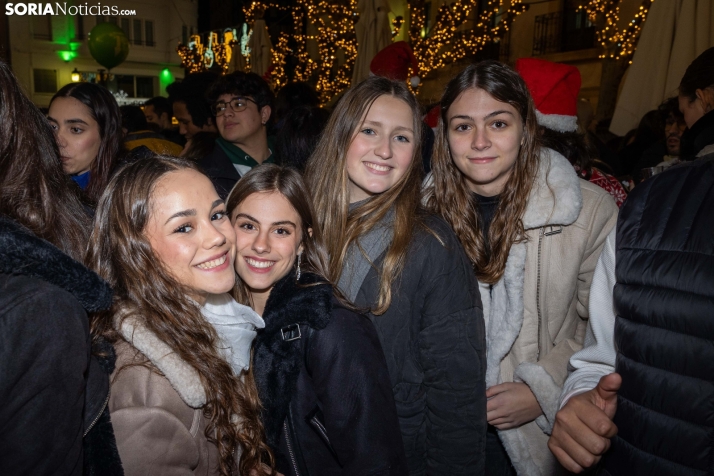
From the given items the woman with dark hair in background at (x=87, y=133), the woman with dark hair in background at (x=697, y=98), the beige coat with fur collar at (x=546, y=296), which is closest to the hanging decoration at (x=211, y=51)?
the woman with dark hair in background at (x=87, y=133)

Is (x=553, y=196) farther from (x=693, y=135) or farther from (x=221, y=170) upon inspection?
(x=221, y=170)

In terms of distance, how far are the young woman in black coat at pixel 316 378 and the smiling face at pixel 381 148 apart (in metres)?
0.51

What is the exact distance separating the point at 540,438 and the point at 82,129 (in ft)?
10.6

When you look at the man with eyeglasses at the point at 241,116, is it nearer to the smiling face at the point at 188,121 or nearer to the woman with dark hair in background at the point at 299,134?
the woman with dark hair in background at the point at 299,134

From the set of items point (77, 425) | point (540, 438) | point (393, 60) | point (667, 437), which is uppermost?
point (393, 60)

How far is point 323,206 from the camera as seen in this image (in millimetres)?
2441

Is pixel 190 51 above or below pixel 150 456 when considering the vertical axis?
above

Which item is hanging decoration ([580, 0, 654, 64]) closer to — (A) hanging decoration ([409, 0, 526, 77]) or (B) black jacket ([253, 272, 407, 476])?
(A) hanging decoration ([409, 0, 526, 77])

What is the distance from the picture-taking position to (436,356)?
6.63 ft

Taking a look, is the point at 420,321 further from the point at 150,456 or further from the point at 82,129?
the point at 82,129

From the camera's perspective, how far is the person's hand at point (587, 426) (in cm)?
139

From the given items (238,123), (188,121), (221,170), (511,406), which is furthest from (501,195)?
(188,121)

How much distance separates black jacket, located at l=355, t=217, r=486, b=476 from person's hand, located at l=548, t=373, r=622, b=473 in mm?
532

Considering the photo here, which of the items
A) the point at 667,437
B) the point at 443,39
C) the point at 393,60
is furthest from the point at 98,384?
the point at 443,39
